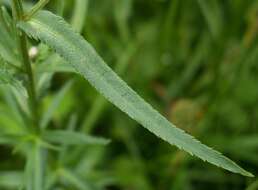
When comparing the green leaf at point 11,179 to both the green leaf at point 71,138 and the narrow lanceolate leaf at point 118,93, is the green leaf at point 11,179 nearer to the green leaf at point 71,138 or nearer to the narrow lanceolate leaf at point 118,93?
the green leaf at point 71,138

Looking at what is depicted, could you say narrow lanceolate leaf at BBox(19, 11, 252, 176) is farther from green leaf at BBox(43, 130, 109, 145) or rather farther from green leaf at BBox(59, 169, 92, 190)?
green leaf at BBox(59, 169, 92, 190)

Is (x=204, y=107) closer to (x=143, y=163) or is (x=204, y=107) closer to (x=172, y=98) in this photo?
(x=172, y=98)

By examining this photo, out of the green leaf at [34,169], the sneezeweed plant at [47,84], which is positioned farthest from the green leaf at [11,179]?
the green leaf at [34,169]

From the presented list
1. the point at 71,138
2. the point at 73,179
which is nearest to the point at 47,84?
the point at 71,138

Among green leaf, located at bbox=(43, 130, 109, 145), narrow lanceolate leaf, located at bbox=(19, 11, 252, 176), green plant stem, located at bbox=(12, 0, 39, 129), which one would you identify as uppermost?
green leaf, located at bbox=(43, 130, 109, 145)

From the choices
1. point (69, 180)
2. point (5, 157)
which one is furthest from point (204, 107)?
point (5, 157)

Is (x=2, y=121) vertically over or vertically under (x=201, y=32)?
under

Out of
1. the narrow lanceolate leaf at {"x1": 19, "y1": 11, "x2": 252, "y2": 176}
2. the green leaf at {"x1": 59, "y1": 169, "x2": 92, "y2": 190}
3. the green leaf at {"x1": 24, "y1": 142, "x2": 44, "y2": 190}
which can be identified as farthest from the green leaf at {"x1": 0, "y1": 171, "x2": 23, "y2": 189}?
the narrow lanceolate leaf at {"x1": 19, "y1": 11, "x2": 252, "y2": 176}
